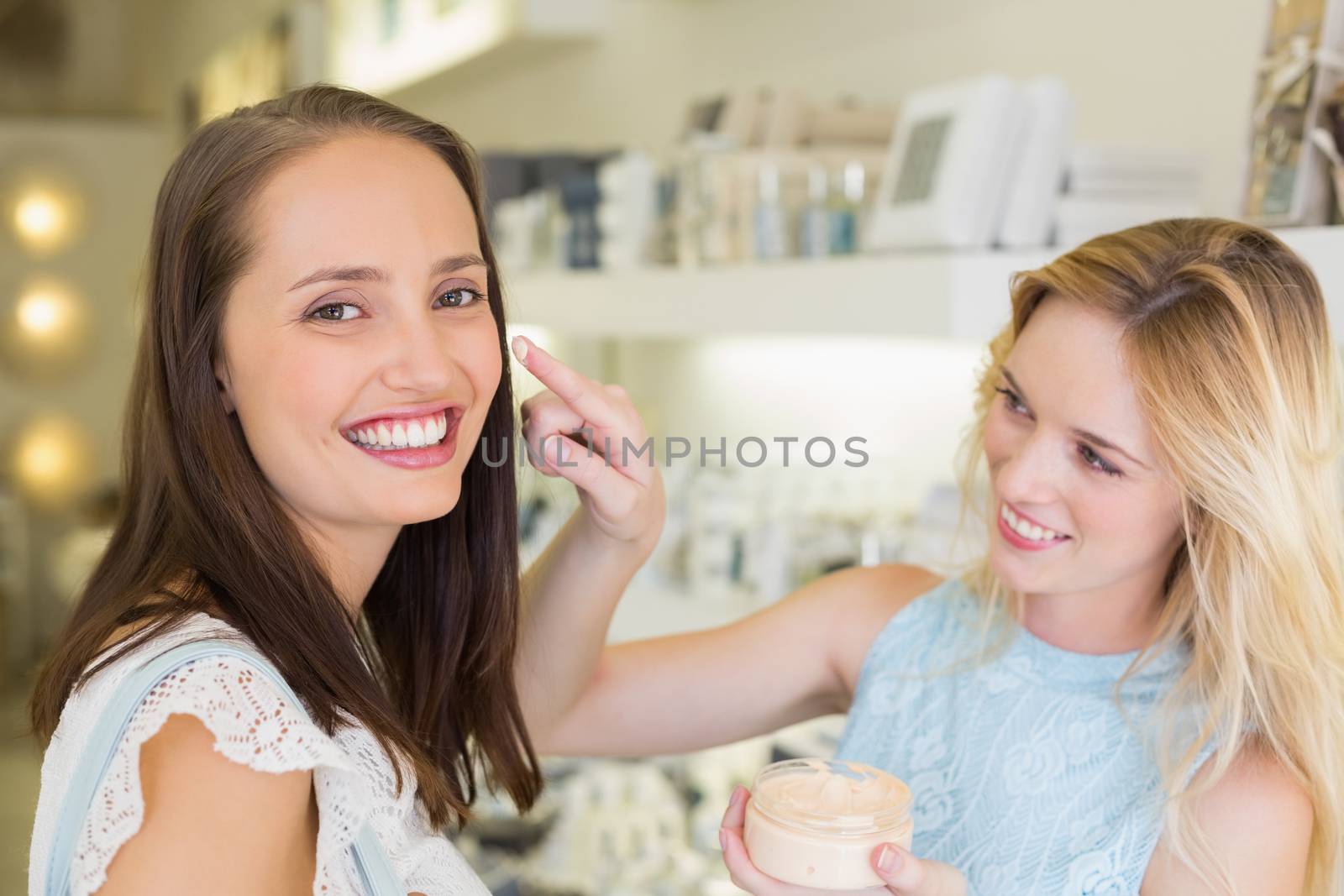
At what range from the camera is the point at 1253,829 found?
3.44ft

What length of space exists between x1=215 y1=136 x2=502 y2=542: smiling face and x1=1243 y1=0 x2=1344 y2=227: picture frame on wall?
32.0 inches

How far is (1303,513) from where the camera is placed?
1102 mm

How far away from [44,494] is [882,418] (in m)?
5.42

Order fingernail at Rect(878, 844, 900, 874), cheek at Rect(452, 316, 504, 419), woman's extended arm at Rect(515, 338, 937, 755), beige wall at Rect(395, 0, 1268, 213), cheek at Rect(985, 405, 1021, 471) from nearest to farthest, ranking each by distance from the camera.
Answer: fingernail at Rect(878, 844, 900, 874) → cheek at Rect(452, 316, 504, 419) → cheek at Rect(985, 405, 1021, 471) → woman's extended arm at Rect(515, 338, 937, 755) → beige wall at Rect(395, 0, 1268, 213)

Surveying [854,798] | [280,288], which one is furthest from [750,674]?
[280,288]

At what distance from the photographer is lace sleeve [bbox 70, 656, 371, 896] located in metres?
0.82

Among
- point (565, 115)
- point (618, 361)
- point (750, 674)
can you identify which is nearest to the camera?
point (750, 674)

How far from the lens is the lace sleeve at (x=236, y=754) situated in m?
0.82

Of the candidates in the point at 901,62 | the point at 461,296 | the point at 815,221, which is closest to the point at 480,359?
the point at 461,296

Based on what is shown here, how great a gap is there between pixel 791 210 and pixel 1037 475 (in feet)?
3.19

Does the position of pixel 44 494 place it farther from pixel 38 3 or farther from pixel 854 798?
pixel 854 798

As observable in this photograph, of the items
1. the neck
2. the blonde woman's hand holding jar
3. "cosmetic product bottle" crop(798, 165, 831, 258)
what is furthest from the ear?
"cosmetic product bottle" crop(798, 165, 831, 258)

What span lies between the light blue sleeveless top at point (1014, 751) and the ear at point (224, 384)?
2.20 feet

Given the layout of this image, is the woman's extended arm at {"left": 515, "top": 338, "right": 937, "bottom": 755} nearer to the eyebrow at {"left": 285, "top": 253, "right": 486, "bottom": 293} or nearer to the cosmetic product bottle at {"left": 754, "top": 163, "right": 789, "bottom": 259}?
the eyebrow at {"left": 285, "top": 253, "right": 486, "bottom": 293}
